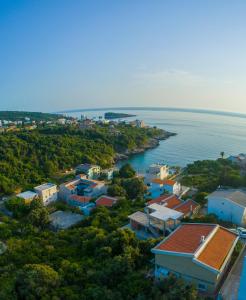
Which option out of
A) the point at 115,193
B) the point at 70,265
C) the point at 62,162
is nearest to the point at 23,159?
the point at 62,162

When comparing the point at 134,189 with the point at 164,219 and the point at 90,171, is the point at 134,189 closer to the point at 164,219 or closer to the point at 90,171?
the point at 164,219

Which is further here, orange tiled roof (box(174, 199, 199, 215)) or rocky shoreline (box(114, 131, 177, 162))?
rocky shoreline (box(114, 131, 177, 162))

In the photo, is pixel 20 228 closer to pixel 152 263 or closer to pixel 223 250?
pixel 152 263

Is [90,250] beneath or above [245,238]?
beneath

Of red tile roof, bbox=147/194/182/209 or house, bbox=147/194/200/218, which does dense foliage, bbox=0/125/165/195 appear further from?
house, bbox=147/194/200/218

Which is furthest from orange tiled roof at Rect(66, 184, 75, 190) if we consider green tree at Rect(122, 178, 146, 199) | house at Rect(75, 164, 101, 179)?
house at Rect(75, 164, 101, 179)
